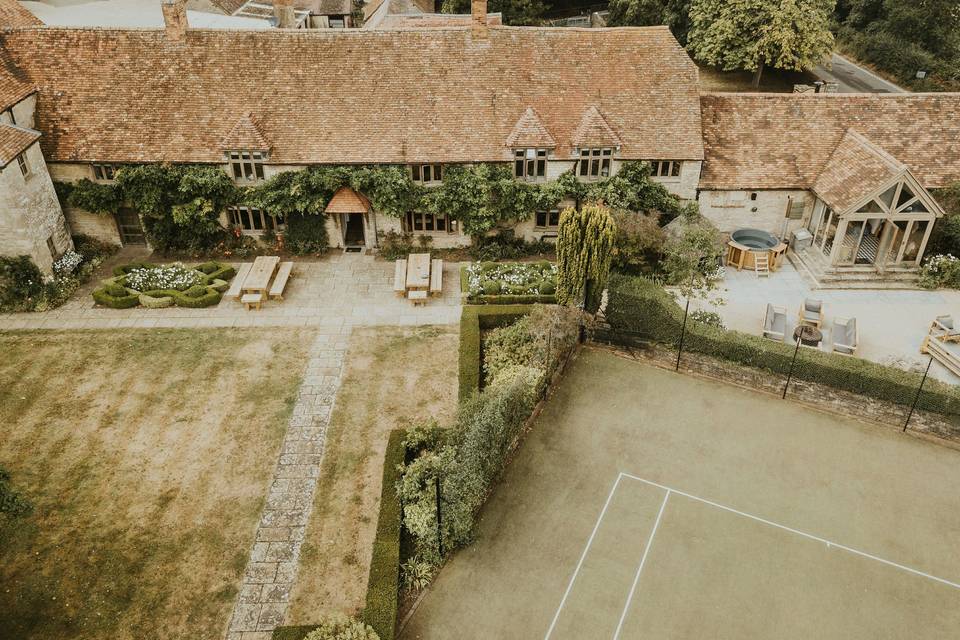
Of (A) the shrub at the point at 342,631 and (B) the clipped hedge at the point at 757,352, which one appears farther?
(B) the clipped hedge at the point at 757,352

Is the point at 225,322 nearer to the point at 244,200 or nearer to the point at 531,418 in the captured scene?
the point at 244,200

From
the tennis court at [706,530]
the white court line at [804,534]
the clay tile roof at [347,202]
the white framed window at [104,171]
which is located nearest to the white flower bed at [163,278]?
the white framed window at [104,171]

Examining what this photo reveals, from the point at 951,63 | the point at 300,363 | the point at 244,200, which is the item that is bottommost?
the point at 300,363

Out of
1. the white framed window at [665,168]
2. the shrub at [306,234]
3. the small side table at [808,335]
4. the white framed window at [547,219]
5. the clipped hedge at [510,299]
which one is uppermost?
the white framed window at [665,168]

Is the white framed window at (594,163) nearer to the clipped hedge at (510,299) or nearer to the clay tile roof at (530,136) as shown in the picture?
the clay tile roof at (530,136)

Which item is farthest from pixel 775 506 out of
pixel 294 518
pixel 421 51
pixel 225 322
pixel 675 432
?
pixel 421 51

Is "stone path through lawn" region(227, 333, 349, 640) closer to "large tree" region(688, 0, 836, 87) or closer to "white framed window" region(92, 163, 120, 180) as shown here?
"white framed window" region(92, 163, 120, 180)

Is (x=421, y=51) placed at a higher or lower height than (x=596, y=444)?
higher

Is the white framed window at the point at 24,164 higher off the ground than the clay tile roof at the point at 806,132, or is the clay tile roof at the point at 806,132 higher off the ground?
the clay tile roof at the point at 806,132
